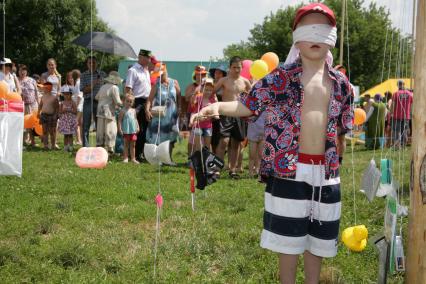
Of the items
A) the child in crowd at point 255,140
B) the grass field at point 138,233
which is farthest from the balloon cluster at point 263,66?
the child in crowd at point 255,140

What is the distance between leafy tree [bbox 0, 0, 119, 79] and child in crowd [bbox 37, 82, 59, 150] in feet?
77.3

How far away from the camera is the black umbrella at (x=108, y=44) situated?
1099cm

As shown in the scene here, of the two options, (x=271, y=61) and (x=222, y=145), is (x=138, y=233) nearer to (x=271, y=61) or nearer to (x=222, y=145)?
(x=271, y=61)

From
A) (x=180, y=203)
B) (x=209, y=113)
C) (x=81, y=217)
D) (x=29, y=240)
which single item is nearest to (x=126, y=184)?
(x=180, y=203)

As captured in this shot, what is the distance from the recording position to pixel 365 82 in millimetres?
46906

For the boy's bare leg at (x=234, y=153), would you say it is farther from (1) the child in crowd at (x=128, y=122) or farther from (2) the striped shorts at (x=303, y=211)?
(2) the striped shorts at (x=303, y=211)

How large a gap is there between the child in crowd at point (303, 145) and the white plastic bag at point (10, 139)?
381 cm

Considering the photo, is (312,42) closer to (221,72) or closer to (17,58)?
(221,72)

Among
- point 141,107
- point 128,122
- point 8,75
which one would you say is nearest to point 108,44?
point 8,75

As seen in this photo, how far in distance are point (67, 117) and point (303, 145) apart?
8607 millimetres

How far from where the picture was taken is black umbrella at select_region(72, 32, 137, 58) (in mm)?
10995

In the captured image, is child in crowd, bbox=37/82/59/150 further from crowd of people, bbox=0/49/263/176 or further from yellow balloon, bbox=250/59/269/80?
yellow balloon, bbox=250/59/269/80

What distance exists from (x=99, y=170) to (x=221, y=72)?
252cm

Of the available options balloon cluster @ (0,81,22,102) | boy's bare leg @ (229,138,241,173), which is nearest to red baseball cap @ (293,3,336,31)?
balloon cluster @ (0,81,22,102)
